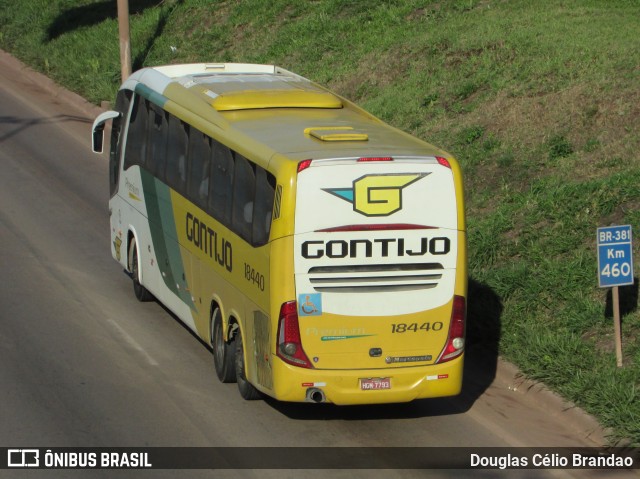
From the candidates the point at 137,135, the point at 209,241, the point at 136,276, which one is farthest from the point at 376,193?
the point at 136,276

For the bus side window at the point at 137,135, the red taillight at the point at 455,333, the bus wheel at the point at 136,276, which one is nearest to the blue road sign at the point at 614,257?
the red taillight at the point at 455,333

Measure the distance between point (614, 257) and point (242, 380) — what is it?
4.40 metres

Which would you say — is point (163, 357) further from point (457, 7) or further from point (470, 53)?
point (457, 7)

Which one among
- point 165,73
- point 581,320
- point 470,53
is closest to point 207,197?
point 165,73

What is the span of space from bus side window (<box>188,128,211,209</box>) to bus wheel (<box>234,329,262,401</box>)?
1.70 m

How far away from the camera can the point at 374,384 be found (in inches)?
470

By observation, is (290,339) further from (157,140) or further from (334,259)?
(157,140)

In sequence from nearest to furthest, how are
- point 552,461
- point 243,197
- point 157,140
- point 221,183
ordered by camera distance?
point 552,461 → point 243,197 → point 221,183 → point 157,140

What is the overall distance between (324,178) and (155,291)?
5.10 metres

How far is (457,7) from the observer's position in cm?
2697

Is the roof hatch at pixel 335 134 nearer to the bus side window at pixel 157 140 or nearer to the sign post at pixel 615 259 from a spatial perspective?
the sign post at pixel 615 259

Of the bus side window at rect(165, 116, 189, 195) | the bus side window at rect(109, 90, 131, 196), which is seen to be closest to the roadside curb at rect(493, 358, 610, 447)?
the bus side window at rect(165, 116, 189, 195)

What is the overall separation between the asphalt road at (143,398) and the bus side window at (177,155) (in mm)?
2033

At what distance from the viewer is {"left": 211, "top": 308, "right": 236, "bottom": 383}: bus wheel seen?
1338 cm
